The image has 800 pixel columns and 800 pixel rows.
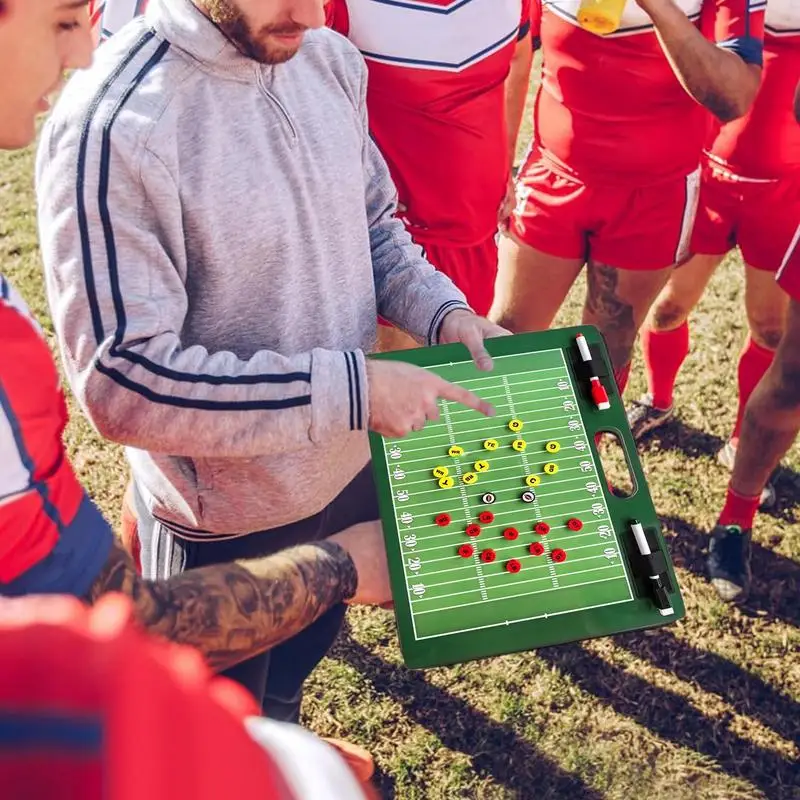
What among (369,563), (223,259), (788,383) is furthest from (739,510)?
(223,259)

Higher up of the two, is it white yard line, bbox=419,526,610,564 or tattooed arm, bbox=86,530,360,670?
tattooed arm, bbox=86,530,360,670

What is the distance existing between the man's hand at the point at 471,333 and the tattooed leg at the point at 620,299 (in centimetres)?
111

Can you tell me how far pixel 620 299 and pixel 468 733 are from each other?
56.2 inches

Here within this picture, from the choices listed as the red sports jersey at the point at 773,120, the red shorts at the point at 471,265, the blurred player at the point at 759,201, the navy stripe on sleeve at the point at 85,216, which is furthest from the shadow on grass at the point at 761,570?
the navy stripe on sleeve at the point at 85,216

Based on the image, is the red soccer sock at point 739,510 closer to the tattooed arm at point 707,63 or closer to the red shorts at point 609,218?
the red shorts at point 609,218

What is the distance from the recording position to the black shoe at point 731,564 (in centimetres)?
285

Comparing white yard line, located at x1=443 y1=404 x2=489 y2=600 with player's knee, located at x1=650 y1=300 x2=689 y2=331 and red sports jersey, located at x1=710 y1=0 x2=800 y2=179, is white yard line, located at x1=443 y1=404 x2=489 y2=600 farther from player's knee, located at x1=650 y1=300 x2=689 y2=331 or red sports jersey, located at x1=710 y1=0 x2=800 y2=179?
player's knee, located at x1=650 y1=300 x2=689 y2=331

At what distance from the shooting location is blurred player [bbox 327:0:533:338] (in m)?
2.21

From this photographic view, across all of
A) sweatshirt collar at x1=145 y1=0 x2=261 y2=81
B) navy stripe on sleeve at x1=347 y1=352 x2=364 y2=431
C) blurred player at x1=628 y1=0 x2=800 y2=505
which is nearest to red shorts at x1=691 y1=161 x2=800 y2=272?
blurred player at x1=628 y1=0 x2=800 y2=505

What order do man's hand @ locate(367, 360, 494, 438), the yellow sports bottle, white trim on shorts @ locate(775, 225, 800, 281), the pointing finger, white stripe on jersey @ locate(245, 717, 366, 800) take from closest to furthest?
white stripe on jersey @ locate(245, 717, 366, 800) < man's hand @ locate(367, 360, 494, 438) < the pointing finger < the yellow sports bottle < white trim on shorts @ locate(775, 225, 800, 281)

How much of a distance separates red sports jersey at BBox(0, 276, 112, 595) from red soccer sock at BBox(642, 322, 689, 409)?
8.27 ft

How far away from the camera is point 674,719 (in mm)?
2562

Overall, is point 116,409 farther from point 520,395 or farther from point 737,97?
point 737,97

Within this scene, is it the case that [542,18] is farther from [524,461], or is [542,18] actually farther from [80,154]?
[80,154]
